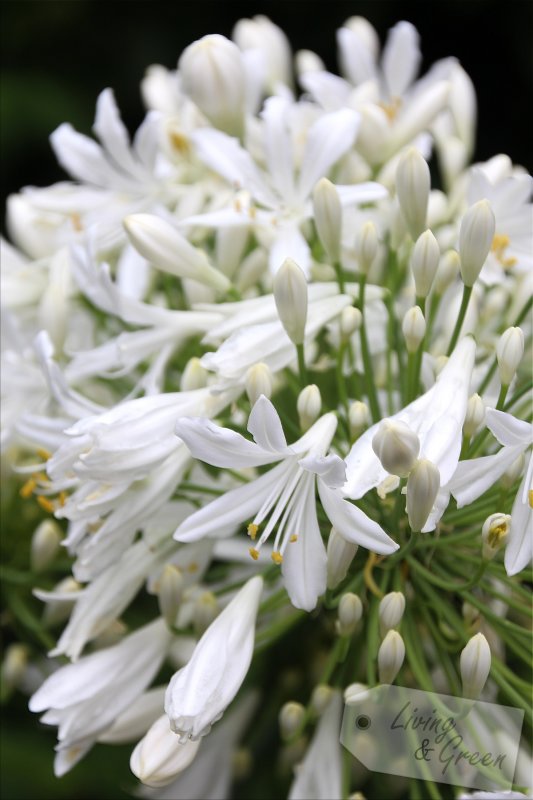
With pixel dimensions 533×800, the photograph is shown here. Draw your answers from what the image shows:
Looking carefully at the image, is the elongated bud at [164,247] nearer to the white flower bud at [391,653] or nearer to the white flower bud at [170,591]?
the white flower bud at [170,591]

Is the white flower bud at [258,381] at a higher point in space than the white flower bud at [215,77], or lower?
lower

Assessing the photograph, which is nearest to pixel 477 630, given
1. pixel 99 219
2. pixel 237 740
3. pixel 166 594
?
pixel 166 594

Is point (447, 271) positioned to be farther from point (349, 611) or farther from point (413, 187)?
point (349, 611)

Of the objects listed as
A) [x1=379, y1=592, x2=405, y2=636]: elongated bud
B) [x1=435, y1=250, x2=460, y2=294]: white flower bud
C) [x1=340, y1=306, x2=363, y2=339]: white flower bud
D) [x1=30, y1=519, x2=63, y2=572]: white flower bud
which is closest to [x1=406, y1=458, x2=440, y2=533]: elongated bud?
[x1=379, y1=592, x2=405, y2=636]: elongated bud

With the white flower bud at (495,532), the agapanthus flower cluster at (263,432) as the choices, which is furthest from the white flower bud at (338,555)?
the white flower bud at (495,532)

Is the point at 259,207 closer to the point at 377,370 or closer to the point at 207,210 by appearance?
the point at 207,210

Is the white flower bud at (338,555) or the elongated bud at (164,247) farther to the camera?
the elongated bud at (164,247)

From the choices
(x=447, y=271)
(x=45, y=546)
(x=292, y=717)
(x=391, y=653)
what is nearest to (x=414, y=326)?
(x=447, y=271)
